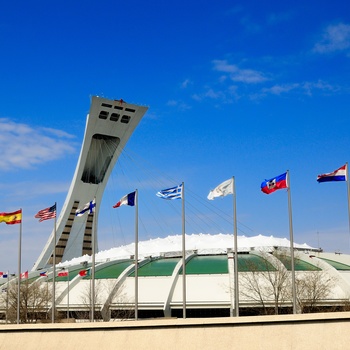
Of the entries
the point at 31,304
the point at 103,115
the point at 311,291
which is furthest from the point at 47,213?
the point at 103,115

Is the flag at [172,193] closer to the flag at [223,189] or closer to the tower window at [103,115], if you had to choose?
the flag at [223,189]

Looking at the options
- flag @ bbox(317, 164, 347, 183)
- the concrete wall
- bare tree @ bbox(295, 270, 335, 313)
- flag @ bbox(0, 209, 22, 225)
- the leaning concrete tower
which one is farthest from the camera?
the leaning concrete tower

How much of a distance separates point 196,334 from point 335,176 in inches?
454

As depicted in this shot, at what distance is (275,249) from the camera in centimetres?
5075

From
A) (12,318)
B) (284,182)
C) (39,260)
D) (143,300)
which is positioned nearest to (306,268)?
(143,300)

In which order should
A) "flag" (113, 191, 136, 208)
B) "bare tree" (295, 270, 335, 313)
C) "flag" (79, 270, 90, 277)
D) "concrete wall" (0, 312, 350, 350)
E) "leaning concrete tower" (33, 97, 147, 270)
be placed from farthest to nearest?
1. "leaning concrete tower" (33, 97, 147, 270)
2. "flag" (79, 270, 90, 277)
3. "bare tree" (295, 270, 335, 313)
4. "flag" (113, 191, 136, 208)
5. "concrete wall" (0, 312, 350, 350)

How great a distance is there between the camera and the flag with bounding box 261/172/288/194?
28.9 meters

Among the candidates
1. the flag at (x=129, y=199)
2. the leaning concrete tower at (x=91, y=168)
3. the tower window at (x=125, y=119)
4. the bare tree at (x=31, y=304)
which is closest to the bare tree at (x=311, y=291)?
the flag at (x=129, y=199)

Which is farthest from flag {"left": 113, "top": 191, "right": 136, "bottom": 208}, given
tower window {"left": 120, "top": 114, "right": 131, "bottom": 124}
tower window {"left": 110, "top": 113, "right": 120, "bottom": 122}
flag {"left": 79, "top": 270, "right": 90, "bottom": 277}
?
tower window {"left": 120, "top": 114, "right": 131, "bottom": 124}

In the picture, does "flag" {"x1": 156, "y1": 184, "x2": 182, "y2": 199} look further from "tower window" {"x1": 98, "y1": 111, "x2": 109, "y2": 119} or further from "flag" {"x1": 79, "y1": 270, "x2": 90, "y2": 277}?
"tower window" {"x1": 98, "y1": 111, "x2": 109, "y2": 119}

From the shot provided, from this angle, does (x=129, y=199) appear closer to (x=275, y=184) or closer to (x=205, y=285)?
(x=275, y=184)

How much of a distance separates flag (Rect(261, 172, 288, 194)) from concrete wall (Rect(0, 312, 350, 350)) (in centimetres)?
998

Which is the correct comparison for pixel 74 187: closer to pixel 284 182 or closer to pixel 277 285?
pixel 277 285

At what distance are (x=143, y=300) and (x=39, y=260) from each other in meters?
37.8
